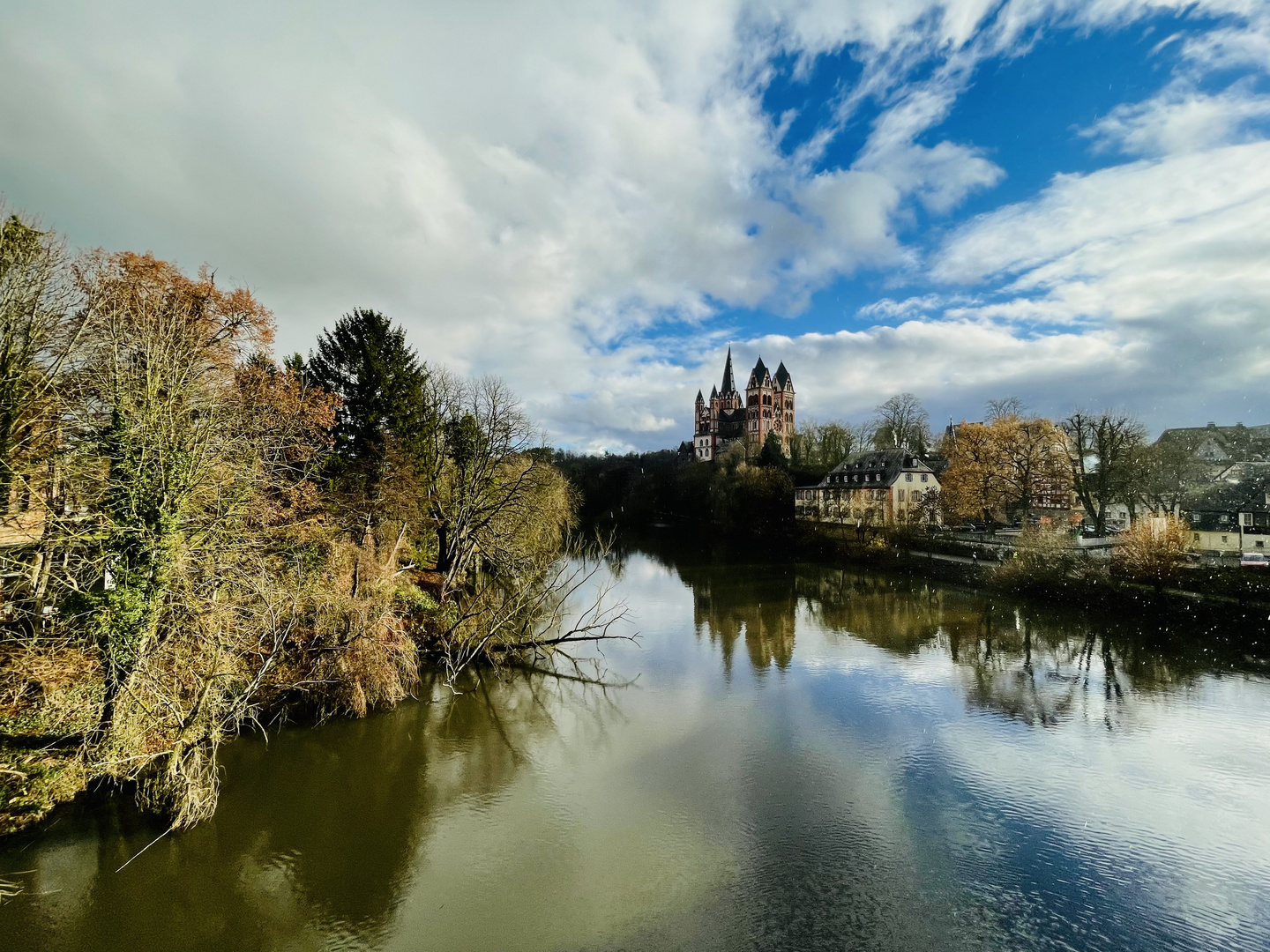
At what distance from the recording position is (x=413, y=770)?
11195 millimetres

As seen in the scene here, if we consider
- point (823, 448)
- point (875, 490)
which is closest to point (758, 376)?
point (823, 448)

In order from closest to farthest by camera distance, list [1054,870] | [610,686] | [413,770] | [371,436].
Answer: [1054,870] → [413,770] → [610,686] → [371,436]

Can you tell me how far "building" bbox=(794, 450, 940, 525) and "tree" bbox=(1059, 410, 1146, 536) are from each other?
803 centimetres

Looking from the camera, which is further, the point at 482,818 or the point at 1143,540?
the point at 1143,540

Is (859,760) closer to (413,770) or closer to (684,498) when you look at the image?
(413,770)

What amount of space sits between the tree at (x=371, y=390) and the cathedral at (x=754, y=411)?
239ft

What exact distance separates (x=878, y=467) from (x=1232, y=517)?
23.0m

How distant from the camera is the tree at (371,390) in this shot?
21.7 m

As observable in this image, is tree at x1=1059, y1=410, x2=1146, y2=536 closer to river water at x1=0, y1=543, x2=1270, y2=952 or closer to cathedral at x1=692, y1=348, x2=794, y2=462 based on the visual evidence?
river water at x1=0, y1=543, x2=1270, y2=952

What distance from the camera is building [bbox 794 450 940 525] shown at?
42781mm

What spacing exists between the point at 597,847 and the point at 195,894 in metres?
4.99

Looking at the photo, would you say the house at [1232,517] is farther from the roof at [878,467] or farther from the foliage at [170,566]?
the foliage at [170,566]

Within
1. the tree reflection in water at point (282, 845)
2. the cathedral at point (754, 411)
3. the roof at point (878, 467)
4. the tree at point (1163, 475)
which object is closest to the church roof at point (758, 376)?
the cathedral at point (754, 411)

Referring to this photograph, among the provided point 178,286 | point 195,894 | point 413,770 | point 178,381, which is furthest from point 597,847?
point 178,286
